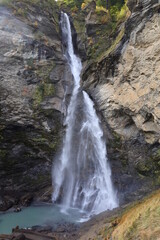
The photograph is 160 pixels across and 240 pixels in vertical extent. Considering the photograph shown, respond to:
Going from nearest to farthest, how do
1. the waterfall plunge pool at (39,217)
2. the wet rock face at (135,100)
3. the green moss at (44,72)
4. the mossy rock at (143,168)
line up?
Result: the waterfall plunge pool at (39,217) → the wet rock face at (135,100) → the mossy rock at (143,168) → the green moss at (44,72)

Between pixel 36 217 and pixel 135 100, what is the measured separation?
29.2 feet

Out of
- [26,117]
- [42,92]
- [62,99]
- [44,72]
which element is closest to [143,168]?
Result: [62,99]

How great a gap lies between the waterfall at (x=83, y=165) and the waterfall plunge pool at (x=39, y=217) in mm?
1011

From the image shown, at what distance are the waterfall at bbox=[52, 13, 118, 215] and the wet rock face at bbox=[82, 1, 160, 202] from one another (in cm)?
85

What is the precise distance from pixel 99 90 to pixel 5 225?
1037cm

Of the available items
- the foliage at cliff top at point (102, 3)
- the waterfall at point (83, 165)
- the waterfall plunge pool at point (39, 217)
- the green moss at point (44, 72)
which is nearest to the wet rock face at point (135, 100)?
the waterfall at point (83, 165)

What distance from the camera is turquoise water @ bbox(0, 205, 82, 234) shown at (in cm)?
1202

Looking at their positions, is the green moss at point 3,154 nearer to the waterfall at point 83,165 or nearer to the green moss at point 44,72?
the waterfall at point 83,165

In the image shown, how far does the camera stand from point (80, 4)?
91.9ft

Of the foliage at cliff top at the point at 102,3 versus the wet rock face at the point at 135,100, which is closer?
the wet rock face at the point at 135,100

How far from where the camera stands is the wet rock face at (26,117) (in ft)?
51.1

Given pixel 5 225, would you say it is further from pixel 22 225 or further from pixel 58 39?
pixel 58 39

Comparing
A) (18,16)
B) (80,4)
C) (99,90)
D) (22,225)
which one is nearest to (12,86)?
(99,90)

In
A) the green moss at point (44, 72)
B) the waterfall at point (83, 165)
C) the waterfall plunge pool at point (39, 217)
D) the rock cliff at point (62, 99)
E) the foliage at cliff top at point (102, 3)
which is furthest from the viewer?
the foliage at cliff top at point (102, 3)
